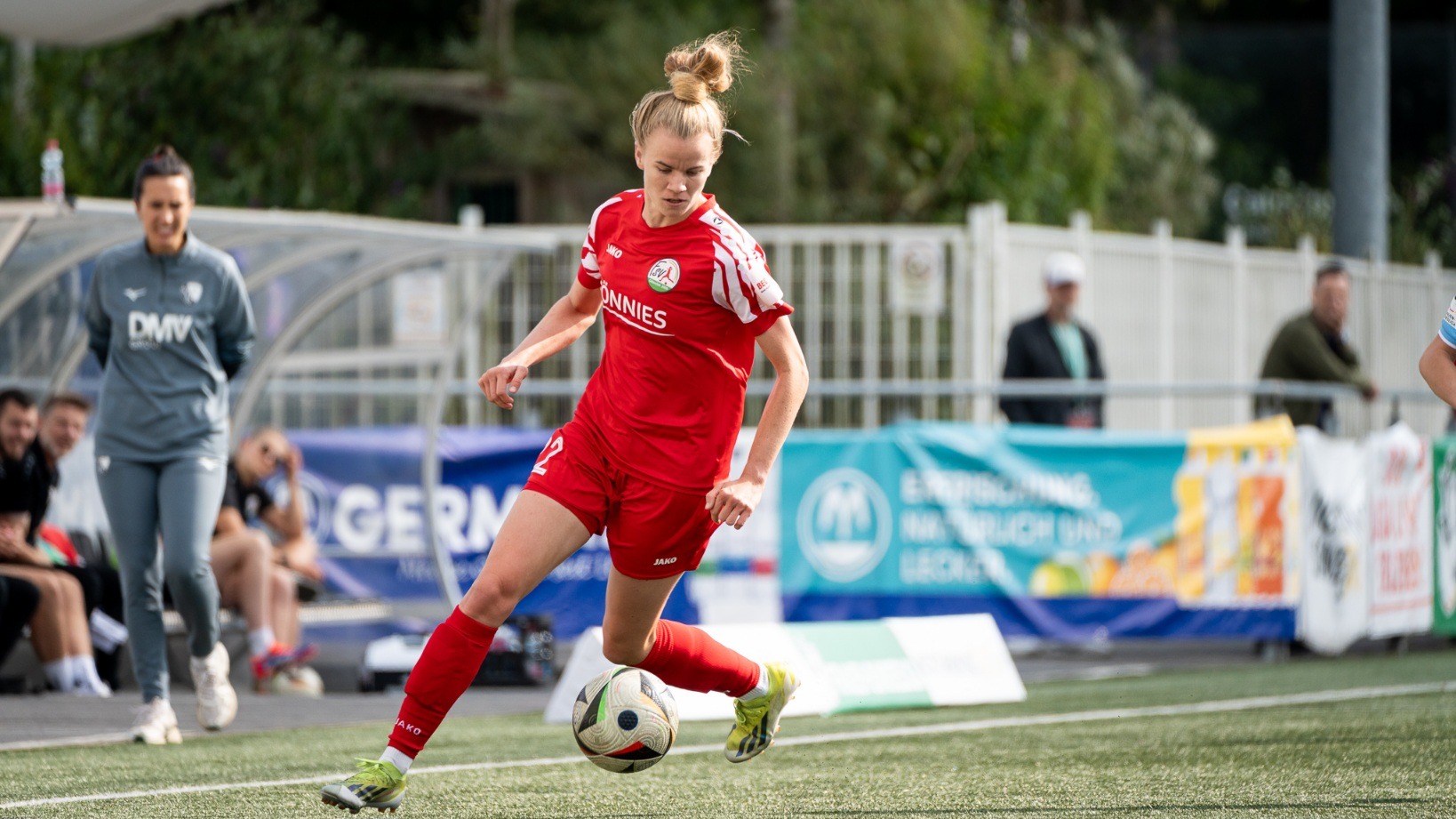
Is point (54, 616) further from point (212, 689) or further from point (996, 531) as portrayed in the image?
point (996, 531)

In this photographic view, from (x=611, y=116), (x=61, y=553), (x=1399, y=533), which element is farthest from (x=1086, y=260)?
(x=61, y=553)

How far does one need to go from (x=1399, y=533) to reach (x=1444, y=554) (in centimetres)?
46

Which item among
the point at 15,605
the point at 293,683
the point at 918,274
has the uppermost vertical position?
the point at 918,274

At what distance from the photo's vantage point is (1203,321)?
1634cm

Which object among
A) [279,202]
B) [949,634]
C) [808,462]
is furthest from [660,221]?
[279,202]

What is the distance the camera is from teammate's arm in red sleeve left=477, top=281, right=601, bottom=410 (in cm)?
516

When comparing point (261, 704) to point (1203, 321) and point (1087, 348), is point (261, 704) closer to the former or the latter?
point (1087, 348)

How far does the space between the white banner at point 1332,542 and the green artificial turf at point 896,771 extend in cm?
247

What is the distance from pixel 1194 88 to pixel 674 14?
18336mm

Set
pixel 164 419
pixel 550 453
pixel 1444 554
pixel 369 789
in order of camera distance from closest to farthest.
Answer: pixel 369 789, pixel 550 453, pixel 164 419, pixel 1444 554

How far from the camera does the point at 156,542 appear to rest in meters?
7.23

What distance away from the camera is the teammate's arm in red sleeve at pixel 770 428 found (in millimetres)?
4910

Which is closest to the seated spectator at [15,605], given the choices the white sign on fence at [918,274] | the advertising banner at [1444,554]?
the white sign on fence at [918,274]

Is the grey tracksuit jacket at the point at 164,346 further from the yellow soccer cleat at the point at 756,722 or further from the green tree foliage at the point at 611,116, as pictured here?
the green tree foliage at the point at 611,116
